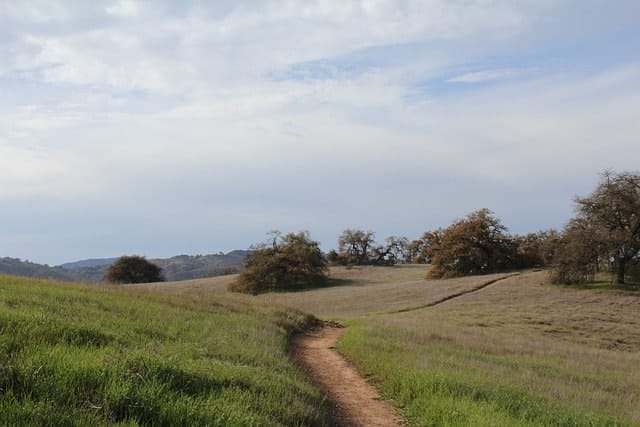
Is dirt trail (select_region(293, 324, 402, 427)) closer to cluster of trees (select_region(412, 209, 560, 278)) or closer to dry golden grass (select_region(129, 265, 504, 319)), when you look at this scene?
dry golden grass (select_region(129, 265, 504, 319))

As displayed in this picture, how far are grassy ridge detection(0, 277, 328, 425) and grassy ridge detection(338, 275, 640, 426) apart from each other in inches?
87.6

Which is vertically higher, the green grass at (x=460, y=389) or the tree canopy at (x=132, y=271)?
the tree canopy at (x=132, y=271)

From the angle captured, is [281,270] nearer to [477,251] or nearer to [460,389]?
[477,251]

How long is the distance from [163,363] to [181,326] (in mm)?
5941

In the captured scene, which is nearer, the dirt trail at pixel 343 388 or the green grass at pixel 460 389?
the green grass at pixel 460 389

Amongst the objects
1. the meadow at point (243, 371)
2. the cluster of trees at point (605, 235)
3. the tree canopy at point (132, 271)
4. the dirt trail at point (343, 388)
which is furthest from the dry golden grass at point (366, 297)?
the tree canopy at point (132, 271)

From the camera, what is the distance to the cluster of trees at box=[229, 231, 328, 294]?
63.5m

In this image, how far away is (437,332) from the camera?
71.9 feet

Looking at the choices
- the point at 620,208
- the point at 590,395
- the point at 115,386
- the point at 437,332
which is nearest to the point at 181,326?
the point at 115,386

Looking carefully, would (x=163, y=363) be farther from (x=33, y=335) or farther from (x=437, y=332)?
(x=437, y=332)

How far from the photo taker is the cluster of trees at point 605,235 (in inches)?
1736

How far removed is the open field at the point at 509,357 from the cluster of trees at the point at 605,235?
8.15 feet

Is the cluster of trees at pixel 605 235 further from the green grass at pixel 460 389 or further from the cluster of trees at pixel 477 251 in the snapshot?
the green grass at pixel 460 389

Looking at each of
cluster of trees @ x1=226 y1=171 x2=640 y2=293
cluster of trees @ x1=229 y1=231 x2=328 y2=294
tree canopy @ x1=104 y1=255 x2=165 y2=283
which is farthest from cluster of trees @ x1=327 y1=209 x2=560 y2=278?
tree canopy @ x1=104 y1=255 x2=165 y2=283
